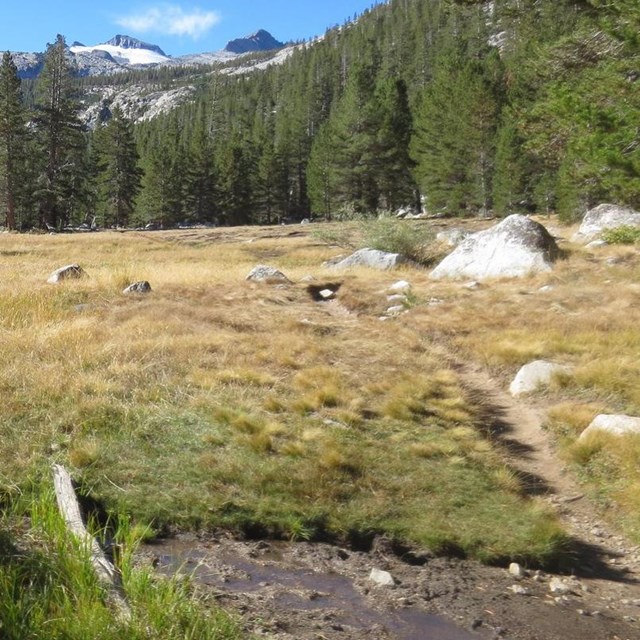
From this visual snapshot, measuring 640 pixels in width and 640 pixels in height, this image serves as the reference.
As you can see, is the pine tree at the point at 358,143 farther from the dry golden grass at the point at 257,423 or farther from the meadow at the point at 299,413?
the dry golden grass at the point at 257,423

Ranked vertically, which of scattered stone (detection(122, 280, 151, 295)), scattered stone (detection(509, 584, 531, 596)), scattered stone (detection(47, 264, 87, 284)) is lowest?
scattered stone (detection(509, 584, 531, 596))

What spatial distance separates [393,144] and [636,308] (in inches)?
1535

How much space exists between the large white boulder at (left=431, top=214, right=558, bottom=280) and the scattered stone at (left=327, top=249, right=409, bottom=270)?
1.77 meters

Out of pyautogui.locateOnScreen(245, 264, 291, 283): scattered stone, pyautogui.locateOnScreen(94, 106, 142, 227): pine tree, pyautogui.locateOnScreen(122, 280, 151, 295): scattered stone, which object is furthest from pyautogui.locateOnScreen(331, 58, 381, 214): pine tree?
pyautogui.locateOnScreen(122, 280, 151, 295): scattered stone

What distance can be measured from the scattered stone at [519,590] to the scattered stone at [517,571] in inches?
8.0

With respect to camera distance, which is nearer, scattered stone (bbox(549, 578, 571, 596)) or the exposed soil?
the exposed soil

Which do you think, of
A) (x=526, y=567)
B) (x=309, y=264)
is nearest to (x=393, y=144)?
(x=309, y=264)

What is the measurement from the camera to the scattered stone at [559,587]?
14.6ft

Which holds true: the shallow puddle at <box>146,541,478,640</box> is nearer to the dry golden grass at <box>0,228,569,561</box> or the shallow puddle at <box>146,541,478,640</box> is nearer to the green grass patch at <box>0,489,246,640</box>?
the green grass patch at <box>0,489,246,640</box>

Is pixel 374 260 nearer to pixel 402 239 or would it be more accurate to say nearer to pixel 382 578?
pixel 402 239

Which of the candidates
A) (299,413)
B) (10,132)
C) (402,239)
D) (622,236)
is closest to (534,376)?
(299,413)

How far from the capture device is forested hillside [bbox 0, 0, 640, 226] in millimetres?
10991

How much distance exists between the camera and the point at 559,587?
14.8ft

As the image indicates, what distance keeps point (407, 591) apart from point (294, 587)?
2.52 ft
